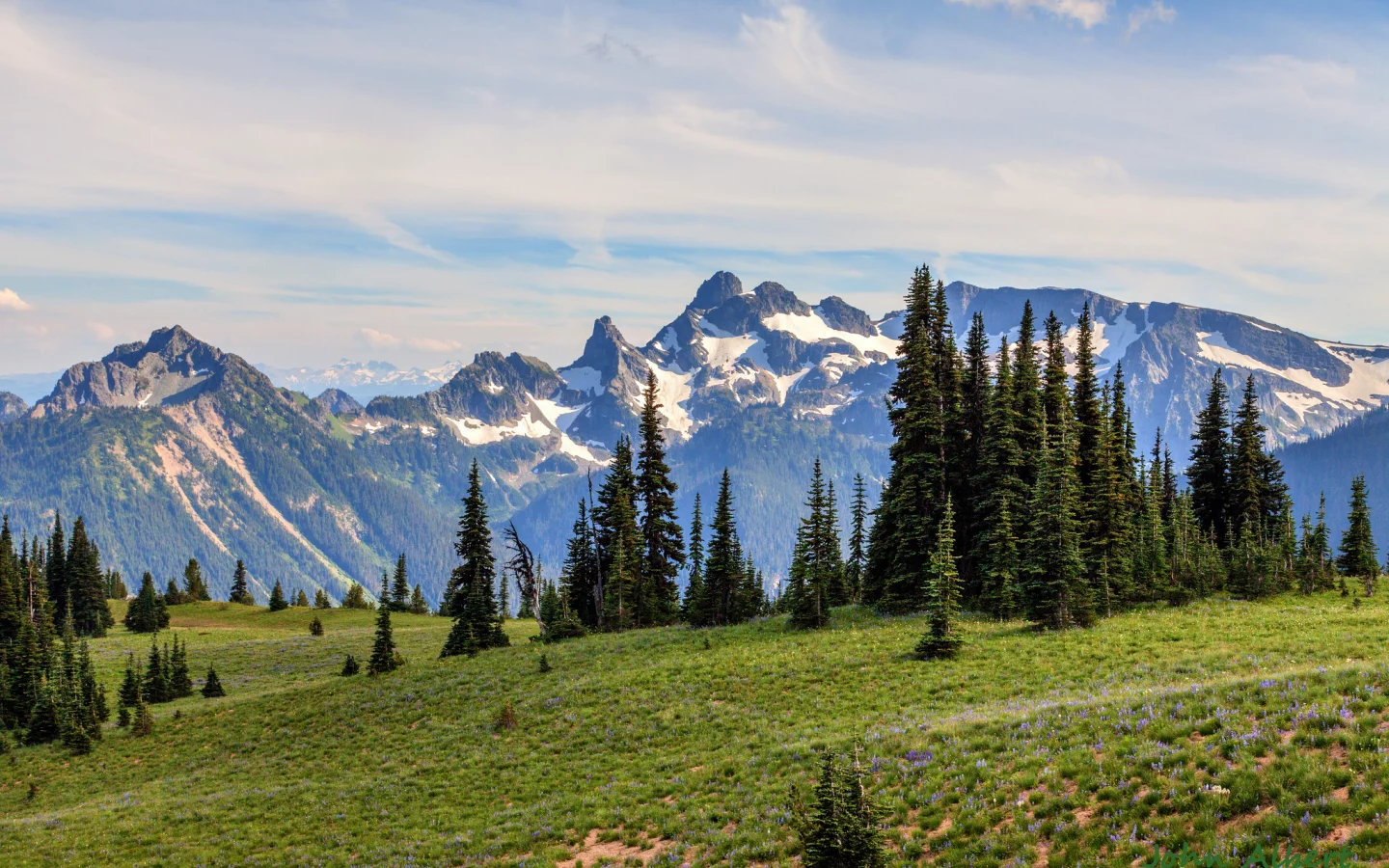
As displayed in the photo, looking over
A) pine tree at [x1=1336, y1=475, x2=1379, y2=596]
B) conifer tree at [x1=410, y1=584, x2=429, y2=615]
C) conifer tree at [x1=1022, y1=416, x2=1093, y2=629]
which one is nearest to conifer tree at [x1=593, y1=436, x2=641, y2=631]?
conifer tree at [x1=1022, y1=416, x2=1093, y2=629]

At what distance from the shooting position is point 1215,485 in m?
76.6

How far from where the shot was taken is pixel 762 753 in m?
25.6

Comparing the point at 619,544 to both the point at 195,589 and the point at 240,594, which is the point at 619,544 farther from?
the point at 240,594

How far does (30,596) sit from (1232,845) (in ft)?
380

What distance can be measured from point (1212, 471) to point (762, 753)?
70424 mm

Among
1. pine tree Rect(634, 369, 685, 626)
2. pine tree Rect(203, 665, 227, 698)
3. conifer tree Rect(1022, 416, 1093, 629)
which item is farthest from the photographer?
pine tree Rect(634, 369, 685, 626)

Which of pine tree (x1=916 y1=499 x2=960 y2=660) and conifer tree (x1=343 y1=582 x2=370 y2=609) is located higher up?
pine tree (x1=916 y1=499 x2=960 y2=660)

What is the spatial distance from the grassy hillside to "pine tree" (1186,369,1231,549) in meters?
32.4

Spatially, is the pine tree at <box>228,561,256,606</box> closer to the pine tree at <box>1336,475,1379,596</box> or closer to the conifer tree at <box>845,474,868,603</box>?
the conifer tree at <box>845,474,868,603</box>

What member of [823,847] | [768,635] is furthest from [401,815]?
[768,635]

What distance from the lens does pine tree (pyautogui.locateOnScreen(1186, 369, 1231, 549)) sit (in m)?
75.4

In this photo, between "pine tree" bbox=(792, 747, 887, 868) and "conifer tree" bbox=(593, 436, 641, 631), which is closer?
"pine tree" bbox=(792, 747, 887, 868)

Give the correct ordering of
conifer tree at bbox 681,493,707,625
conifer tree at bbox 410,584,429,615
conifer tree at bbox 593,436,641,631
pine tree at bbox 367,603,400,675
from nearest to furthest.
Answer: pine tree at bbox 367,603,400,675 < conifer tree at bbox 681,493,707,625 < conifer tree at bbox 593,436,641,631 < conifer tree at bbox 410,584,429,615

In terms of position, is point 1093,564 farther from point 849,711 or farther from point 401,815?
point 401,815
